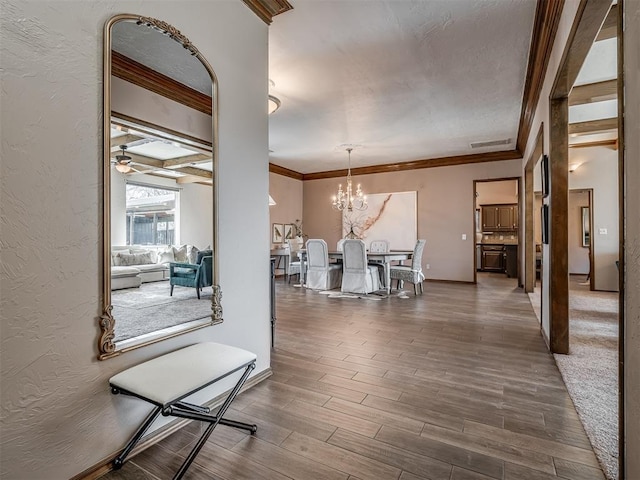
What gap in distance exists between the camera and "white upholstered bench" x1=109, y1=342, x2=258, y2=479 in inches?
54.3

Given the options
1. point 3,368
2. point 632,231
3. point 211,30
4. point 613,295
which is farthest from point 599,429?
point 613,295

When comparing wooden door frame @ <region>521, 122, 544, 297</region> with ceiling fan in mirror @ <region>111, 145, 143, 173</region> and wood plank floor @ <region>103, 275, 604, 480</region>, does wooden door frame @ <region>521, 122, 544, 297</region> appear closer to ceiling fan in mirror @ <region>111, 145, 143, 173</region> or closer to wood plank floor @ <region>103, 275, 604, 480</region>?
wood plank floor @ <region>103, 275, 604, 480</region>

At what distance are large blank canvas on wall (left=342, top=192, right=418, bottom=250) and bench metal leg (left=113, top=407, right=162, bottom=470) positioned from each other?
7.13 meters

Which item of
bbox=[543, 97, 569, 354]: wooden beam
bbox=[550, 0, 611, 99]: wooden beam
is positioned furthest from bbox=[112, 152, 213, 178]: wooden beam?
bbox=[543, 97, 569, 354]: wooden beam

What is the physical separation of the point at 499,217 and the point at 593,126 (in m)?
5.15

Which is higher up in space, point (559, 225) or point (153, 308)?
point (559, 225)

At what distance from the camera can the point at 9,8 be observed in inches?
47.9

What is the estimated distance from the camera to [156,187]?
6.66ft

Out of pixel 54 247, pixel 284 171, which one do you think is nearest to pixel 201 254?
pixel 54 247

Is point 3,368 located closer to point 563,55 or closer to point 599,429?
point 599,429

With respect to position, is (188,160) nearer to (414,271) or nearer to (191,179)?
(191,179)

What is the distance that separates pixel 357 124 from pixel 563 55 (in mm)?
3217

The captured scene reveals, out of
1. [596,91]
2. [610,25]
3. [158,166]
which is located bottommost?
[158,166]

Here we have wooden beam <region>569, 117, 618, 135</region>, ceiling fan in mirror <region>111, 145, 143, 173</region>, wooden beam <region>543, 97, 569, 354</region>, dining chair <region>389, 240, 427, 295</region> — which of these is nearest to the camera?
ceiling fan in mirror <region>111, 145, 143, 173</region>
